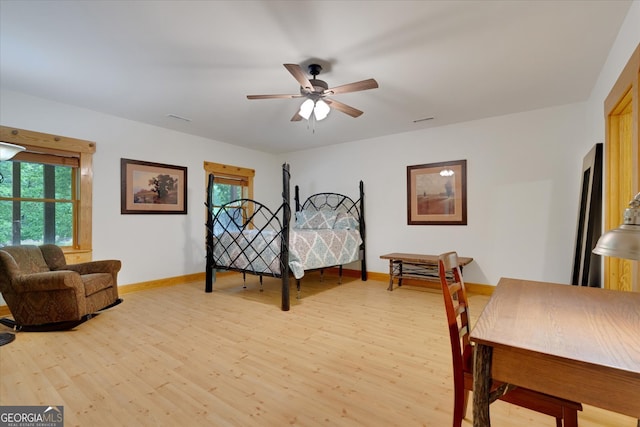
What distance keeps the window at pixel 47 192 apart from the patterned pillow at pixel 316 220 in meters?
3.05

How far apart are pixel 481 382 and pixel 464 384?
1.62 ft

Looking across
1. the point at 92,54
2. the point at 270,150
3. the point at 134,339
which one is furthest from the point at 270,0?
the point at 270,150

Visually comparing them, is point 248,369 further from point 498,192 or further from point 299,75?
point 498,192

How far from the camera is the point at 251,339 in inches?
103

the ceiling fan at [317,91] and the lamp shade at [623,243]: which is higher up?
the ceiling fan at [317,91]

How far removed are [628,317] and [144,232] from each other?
4939 mm

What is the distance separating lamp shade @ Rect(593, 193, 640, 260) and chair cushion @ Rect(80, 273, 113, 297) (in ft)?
12.3

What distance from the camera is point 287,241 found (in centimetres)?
350

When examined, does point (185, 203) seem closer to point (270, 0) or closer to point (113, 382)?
point (113, 382)

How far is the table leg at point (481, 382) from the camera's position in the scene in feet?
3.04

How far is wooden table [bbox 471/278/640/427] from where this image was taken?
763 mm

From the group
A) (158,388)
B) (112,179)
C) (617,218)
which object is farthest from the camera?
(112,179)

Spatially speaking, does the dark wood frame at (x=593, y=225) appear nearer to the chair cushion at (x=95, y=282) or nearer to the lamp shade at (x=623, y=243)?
the lamp shade at (x=623, y=243)

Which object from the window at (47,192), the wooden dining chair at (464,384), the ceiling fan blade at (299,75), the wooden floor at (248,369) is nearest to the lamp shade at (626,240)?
the wooden dining chair at (464,384)
